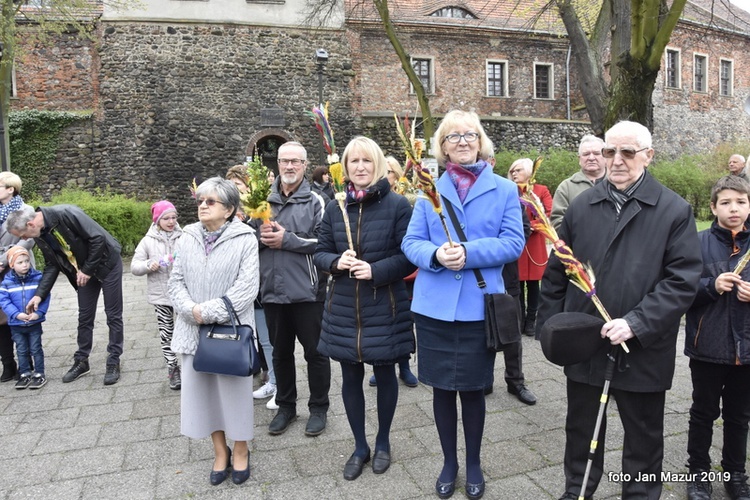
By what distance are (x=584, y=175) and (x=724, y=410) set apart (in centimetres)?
232

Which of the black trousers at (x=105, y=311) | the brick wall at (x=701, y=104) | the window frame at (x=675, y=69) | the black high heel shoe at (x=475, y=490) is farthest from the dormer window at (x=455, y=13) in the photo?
the black high heel shoe at (x=475, y=490)

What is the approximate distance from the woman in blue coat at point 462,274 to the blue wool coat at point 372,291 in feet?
0.71

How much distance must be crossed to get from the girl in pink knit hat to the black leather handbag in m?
2.18

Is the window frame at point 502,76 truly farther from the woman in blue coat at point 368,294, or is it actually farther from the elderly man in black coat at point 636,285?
the elderly man in black coat at point 636,285

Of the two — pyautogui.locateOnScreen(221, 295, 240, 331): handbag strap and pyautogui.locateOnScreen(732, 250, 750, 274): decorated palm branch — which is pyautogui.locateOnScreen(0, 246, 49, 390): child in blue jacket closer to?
pyautogui.locateOnScreen(221, 295, 240, 331): handbag strap

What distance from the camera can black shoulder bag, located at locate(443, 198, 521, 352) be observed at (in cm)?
286

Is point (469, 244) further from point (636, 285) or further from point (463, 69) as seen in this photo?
point (463, 69)

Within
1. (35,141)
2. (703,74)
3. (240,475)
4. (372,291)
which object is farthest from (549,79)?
(240,475)

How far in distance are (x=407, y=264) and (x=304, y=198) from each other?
1233 millimetres

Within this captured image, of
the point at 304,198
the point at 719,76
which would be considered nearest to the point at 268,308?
the point at 304,198

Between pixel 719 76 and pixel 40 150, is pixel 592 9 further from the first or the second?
pixel 40 150

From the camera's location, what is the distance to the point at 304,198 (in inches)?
164

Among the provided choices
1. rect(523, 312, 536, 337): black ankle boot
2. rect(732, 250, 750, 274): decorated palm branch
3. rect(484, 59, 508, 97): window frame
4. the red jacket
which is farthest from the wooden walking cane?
rect(484, 59, 508, 97): window frame

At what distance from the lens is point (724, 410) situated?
3.09 meters
